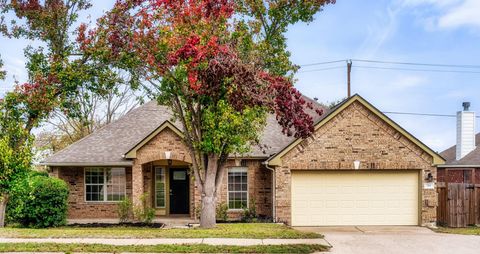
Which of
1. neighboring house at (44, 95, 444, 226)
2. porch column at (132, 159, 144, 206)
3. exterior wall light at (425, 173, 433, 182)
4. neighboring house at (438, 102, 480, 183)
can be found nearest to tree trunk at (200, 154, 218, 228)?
neighboring house at (44, 95, 444, 226)

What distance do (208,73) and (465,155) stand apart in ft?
60.2

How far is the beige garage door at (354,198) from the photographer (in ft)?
58.6

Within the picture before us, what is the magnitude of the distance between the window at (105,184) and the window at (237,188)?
4.79 meters

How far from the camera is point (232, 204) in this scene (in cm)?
1995

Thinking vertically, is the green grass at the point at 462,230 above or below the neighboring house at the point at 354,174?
below

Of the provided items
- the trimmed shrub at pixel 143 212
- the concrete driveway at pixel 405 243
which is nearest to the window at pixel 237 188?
the trimmed shrub at pixel 143 212

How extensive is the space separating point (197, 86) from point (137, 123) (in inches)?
397

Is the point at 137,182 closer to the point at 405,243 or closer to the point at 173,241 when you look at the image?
the point at 173,241

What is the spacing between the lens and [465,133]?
26.0 metres

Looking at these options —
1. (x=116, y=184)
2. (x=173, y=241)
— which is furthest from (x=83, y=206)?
(x=173, y=241)

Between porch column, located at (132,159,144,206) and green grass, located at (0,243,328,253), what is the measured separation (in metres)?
7.82

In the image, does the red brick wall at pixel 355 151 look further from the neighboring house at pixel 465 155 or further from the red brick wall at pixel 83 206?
the neighboring house at pixel 465 155

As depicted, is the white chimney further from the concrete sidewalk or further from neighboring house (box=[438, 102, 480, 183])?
the concrete sidewalk

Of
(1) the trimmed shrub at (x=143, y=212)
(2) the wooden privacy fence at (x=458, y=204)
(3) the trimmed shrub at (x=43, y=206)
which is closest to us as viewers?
(2) the wooden privacy fence at (x=458, y=204)
